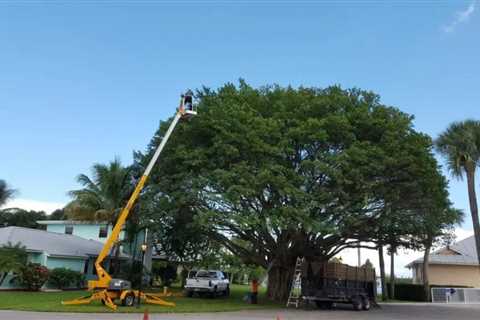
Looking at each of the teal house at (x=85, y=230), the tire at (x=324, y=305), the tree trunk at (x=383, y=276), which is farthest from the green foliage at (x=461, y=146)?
the teal house at (x=85, y=230)

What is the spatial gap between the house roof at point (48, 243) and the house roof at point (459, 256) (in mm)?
31087

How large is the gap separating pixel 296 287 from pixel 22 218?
50.0 metres

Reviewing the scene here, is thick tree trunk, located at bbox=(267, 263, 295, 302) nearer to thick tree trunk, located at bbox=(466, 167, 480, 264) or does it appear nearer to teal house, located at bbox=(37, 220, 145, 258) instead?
thick tree trunk, located at bbox=(466, 167, 480, 264)

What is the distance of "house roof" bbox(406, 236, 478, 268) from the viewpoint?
157 ft

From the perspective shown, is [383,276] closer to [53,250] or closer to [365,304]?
[365,304]

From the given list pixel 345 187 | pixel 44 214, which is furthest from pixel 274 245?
pixel 44 214

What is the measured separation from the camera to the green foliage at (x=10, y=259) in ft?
91.7

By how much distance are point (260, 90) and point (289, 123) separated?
4142 mm

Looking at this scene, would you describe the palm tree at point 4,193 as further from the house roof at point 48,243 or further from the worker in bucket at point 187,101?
the worker in bucket at point 187,101

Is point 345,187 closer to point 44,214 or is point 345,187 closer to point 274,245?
point 274,245

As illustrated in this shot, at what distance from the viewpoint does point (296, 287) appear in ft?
94.2

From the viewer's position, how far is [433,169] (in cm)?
2564

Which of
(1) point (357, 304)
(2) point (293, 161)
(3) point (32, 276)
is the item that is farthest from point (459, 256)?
(3) point (32, 276)

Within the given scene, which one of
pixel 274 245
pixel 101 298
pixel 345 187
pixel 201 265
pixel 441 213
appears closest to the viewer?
pixel 101 298
